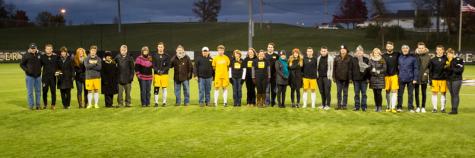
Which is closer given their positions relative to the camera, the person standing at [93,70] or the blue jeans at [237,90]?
the person standing at [93,70]

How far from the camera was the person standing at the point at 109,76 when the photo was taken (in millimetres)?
14641

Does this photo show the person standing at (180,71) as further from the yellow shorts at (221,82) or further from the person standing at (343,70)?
the person standing at (343,70)

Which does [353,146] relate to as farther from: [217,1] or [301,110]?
[217,1]

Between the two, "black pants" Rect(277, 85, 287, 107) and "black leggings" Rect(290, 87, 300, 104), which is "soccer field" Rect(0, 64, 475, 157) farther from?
"black leggings" Rect(290, 87, 300, 104)

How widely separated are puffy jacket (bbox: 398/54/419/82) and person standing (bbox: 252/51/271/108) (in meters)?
3.57

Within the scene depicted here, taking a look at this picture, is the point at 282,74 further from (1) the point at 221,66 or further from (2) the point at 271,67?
(1) the point at 221,66

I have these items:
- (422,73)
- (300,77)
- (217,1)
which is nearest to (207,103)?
(300,77)

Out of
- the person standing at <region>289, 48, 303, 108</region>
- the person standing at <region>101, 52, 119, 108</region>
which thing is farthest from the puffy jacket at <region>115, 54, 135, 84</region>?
the person standing at <region>289, 48, 303, 108</region>

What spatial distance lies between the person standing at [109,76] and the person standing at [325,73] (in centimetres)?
Result: 561

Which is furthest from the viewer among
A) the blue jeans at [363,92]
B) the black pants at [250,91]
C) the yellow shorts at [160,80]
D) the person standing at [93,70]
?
the black pants at [250,91]

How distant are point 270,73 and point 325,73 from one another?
5.26 feet

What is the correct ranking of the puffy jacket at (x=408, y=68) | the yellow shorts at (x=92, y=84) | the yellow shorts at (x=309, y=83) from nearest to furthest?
the puffy jacket at (x=408, y=68)
the yellow shorts at (x=92, y=84)
the yellow shorts at (x=309, y=83)

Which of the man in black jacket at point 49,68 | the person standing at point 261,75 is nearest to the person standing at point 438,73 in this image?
the person standing at point 261,75

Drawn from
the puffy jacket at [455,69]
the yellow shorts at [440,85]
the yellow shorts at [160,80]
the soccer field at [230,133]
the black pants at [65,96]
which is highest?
the puffy jacket at [455,69]
